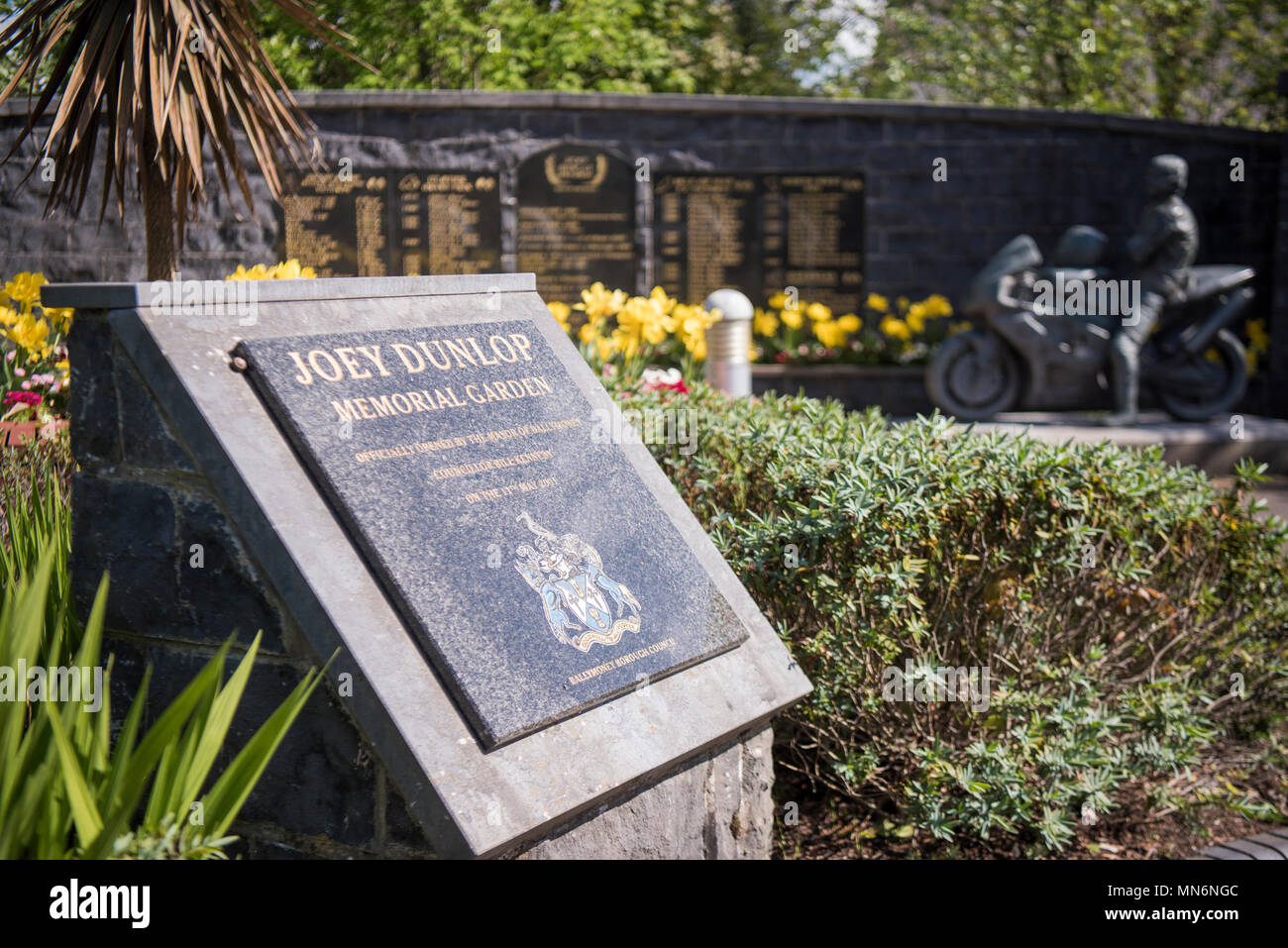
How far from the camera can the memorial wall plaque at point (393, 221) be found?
9094mm

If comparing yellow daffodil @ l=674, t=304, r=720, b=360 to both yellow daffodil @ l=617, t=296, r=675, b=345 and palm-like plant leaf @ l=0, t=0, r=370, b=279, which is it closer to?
yellow daffodil @ l=617, t=296, r=675, b=345

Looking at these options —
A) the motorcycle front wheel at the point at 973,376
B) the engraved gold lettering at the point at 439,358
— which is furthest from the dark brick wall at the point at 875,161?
the engraved gold lettering at the point at 439,358

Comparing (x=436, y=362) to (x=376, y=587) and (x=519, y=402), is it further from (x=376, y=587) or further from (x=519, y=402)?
(x=376, y=587)

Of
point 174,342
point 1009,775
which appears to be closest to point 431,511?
point 174,342

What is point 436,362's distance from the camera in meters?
2.61

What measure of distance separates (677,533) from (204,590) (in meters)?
1.09

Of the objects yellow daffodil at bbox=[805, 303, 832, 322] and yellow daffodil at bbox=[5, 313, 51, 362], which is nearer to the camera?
yellow daffodil at bbox=[5, 313, 51, 362]

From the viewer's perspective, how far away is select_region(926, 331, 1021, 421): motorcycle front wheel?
28.3 ft

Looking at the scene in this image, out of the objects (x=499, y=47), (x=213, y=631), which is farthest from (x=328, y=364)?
(x=499, y=47)

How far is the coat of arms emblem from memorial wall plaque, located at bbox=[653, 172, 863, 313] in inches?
295

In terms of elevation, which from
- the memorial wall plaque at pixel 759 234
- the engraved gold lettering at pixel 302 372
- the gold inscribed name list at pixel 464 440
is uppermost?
the memorial wall plaque at pixel 759 234

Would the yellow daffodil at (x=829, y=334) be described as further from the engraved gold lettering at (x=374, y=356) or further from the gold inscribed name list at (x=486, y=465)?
the engraved gold lettering at (x=374, y=356)

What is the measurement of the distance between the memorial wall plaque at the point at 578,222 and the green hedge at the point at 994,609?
619cm

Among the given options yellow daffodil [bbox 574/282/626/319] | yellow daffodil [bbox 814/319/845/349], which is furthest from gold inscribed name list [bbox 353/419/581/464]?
yellow daffodil [bbox 814/319/845/349]
